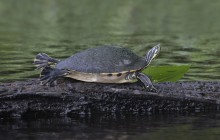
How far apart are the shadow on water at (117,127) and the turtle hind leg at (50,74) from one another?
1.14 ft

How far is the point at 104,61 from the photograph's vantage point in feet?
18.0

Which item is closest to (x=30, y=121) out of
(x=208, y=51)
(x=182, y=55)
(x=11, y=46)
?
(x=182, y=55)

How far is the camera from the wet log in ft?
→ 17.6

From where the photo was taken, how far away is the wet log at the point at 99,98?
537 centimetres

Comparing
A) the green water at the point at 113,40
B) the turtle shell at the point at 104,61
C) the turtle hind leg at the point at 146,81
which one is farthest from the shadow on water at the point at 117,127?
the turtle shell at the point at 104,61

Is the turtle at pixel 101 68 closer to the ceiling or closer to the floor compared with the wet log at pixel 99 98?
closer to the ceiling

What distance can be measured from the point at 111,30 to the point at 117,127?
10.3 m

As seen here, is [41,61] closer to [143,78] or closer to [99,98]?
[99,98]

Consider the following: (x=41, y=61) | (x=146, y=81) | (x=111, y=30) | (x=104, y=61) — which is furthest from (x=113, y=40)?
(x=146, y=81)

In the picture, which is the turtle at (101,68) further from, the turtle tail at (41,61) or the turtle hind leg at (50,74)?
the turtle tail at (41,61)

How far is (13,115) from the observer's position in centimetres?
541

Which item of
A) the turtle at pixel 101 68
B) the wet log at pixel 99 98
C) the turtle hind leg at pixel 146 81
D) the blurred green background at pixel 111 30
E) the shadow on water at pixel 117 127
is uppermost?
the blurred green background at pixel 111 30

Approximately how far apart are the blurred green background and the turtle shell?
2.13m

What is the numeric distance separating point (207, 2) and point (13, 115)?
58.8 ft
